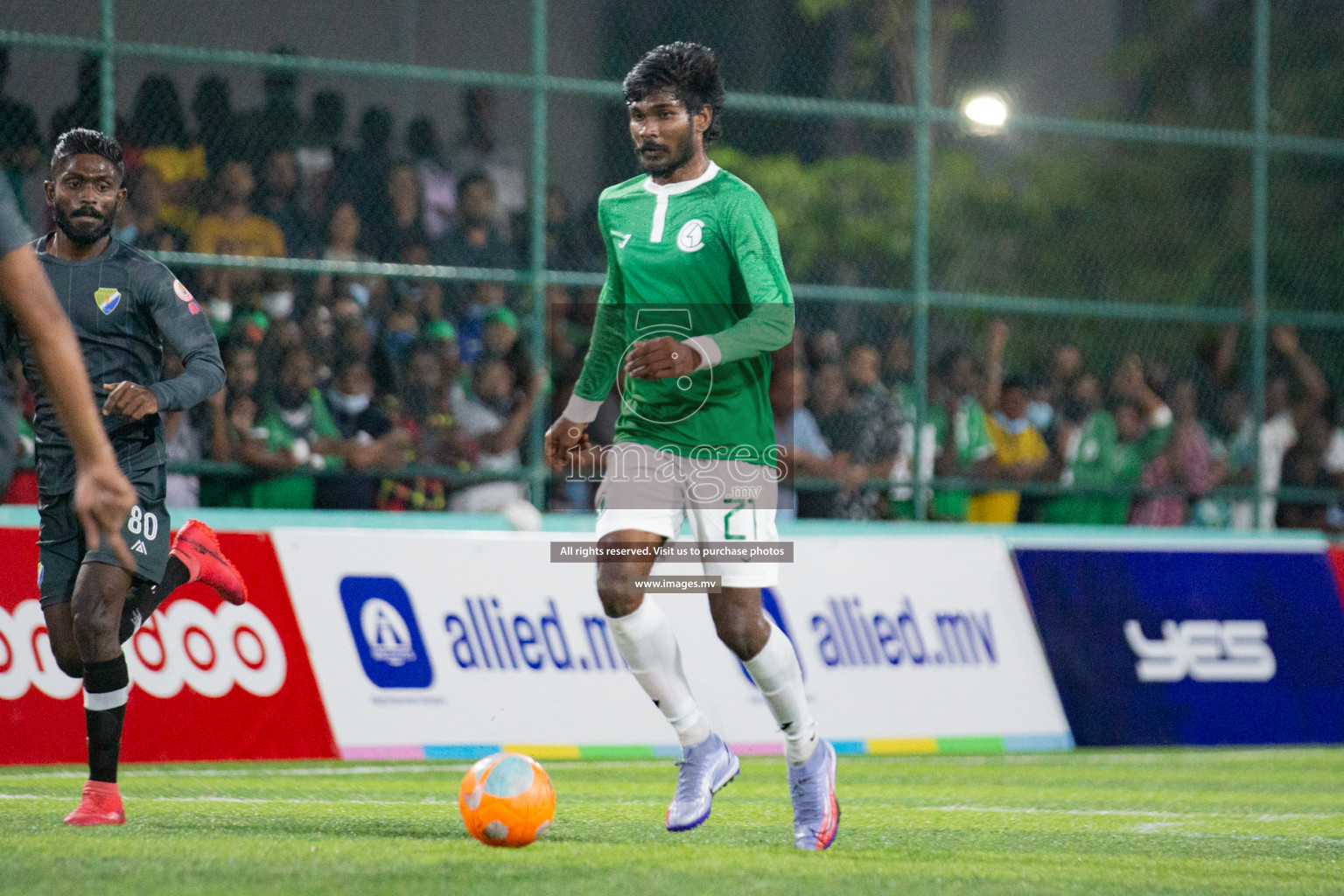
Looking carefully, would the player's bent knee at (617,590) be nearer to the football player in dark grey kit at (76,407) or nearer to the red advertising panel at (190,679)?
the football player in dark grey kit at (76,407)

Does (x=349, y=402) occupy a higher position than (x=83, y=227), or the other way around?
(x=83, y=227)

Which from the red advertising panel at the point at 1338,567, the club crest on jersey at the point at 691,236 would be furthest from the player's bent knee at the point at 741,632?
the red advertising panel at the point at 1338,567

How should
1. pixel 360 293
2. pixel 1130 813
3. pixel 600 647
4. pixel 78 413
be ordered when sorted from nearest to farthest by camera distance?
pixel 78 413, pixel 1130 813, pixel 600 647, pixel 360 293

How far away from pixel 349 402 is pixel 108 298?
440 cm

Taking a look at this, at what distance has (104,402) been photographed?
5793 mm

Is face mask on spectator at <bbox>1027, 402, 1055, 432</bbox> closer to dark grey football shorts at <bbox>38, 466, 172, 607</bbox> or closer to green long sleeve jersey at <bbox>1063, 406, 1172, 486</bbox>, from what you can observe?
green long sleeve jersey at <bbox>1063, 406, 1172, 486</bbox>

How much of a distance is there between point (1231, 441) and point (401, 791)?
306 inches

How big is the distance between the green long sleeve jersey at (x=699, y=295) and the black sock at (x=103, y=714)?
1.86m

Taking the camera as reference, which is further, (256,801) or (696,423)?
(256,801)

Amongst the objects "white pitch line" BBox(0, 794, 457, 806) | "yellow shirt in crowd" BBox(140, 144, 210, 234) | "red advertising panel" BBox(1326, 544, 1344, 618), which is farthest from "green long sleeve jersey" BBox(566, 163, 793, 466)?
"red advertising panel" BBox(1326, 544, 1344, 618)

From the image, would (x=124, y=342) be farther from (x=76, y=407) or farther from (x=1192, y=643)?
(x=1192, y=643)

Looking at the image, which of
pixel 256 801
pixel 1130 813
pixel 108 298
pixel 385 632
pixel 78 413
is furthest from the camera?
pixel 385 632

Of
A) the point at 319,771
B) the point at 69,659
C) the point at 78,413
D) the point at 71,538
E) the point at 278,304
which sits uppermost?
the point at 78,413

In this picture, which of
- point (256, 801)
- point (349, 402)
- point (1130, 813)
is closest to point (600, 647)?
point (349, 402)
